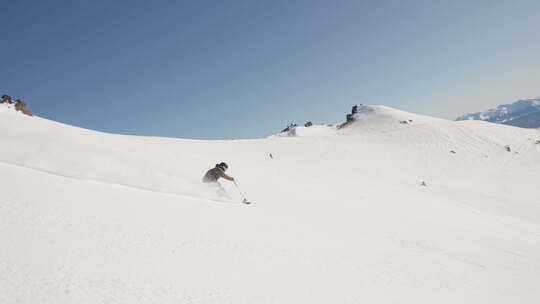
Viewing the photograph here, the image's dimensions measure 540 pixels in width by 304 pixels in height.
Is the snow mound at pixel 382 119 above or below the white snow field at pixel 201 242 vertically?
above

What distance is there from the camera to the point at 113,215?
476 cm

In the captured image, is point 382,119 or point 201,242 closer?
point 201,242

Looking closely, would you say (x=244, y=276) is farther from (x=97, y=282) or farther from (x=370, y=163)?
(x=370, y=163)

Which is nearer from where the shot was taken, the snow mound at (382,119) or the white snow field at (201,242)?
the white snow field at (201,242)

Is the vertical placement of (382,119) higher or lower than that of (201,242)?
higher

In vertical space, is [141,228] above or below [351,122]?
below

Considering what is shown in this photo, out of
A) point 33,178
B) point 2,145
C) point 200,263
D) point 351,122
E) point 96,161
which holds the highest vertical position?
point 351,122

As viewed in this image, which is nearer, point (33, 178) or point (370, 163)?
point (33, 178)

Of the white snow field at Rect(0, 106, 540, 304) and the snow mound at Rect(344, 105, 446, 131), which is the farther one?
the snow mound at Rect(344, 105, 446, 131)

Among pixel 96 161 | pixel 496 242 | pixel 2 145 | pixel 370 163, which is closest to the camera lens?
pixel 2 145

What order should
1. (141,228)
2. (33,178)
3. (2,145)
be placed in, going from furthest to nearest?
(2,145) → (33,178) → (141,228)

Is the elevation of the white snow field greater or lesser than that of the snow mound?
lesser

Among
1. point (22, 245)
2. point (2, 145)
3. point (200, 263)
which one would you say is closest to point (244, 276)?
point (200, 263)

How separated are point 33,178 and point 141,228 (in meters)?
3.19
